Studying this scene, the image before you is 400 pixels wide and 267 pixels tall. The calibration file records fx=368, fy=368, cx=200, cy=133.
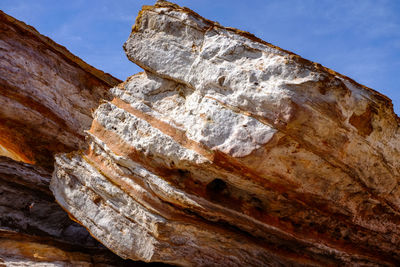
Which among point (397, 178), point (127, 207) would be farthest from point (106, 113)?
point (397, 178)

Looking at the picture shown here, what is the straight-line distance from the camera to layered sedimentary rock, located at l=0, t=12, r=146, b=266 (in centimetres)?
916

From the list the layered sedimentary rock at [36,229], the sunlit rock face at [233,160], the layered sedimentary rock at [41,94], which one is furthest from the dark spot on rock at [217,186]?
the layered sedimentary rock at [41,94]

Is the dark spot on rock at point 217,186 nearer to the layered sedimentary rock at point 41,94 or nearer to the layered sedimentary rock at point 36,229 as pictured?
the layered sedimentary rock at point 36,229

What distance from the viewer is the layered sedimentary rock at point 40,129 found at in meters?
9.16

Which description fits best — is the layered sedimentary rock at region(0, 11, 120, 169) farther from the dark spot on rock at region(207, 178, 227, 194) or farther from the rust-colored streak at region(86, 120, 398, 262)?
the dark spot on rock at region(207, 178, 227, 194)

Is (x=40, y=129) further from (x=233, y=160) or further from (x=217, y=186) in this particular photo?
(x=233, y=160)

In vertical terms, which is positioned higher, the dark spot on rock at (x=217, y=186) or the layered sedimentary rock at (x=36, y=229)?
the dark spot on rock at (x=217, y=186)

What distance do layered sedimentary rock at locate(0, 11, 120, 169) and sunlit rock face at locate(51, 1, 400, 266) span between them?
315cm

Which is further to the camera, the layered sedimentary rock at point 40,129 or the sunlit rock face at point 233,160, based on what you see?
the layered sedimentary rock at point 40,129

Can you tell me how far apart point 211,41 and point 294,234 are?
439cm

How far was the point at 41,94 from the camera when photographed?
1106 centimetres

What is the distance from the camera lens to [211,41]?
25.1ft

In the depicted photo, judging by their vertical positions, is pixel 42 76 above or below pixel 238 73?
below

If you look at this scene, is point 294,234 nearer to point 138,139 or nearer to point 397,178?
point 397,178
